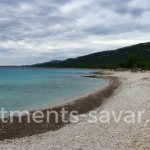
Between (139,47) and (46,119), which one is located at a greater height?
(139,47)

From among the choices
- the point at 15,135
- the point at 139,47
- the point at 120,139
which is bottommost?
the point at 15,135

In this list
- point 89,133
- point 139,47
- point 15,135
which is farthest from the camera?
point 139,47

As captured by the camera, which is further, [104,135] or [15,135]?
[15,135]

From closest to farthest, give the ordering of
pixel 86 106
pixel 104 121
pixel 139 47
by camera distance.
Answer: pixel 104 121, pixel 86 106, pixel 139 47

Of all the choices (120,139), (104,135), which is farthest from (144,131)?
(104,135)

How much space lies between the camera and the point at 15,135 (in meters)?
9.48

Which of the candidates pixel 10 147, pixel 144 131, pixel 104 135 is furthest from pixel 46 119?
pixel 144 131

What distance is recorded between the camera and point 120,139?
24.2ft

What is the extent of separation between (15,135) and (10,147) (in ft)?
5.34

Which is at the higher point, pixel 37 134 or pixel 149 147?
pixel 149 147

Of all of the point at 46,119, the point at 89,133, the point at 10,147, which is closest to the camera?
the point at 10,147

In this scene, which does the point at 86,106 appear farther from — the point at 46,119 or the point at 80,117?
the point at 46,119

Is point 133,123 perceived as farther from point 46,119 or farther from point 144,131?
point 46,119

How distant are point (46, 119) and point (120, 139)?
6612mm
